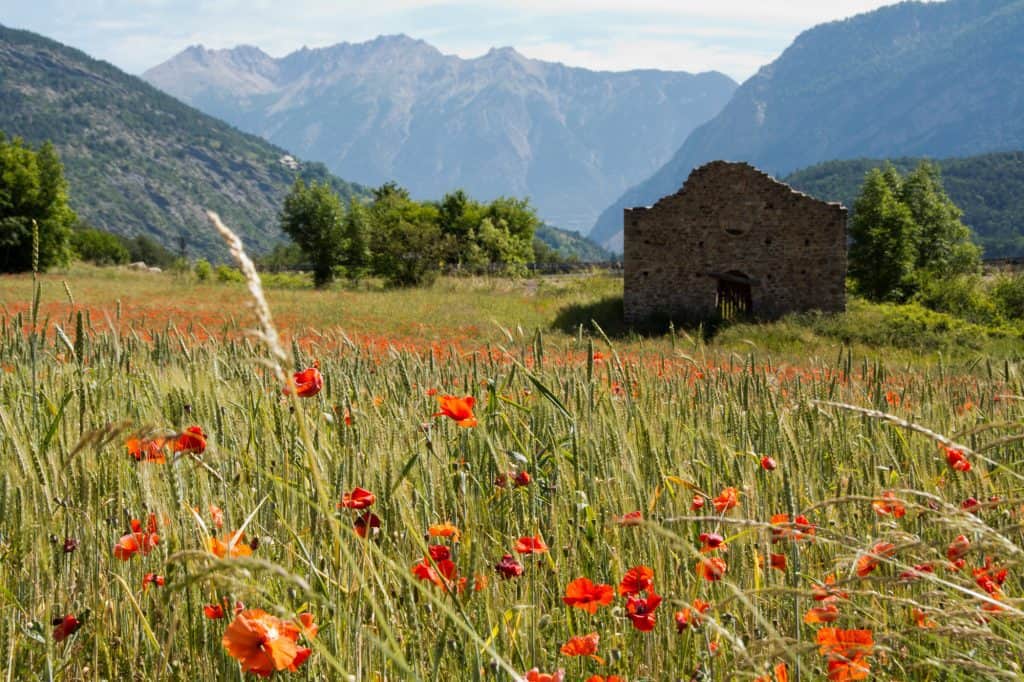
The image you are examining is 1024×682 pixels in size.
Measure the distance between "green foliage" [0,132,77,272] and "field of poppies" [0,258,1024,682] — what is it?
45.8 m

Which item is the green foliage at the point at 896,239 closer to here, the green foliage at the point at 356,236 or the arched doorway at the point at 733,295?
the arched doorway at the point at 733,295

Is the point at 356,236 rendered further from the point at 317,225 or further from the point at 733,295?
the point at 733,295

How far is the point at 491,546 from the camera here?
2.14 meters

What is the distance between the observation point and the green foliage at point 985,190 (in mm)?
153000

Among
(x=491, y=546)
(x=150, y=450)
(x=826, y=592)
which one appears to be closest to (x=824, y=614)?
(x=826, y=592)

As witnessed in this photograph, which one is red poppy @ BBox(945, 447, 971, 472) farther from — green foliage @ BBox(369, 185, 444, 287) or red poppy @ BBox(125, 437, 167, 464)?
green foliage @ BBox(369, 185, 444, 287)

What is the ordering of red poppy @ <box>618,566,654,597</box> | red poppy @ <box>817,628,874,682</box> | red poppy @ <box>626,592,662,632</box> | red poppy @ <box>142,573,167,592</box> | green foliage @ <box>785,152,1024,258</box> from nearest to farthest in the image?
red poppy @ <box>817,628,874,682</box>, red poppy @ <box>626,592,662,632</box>, red poppy @ <box>618,566,654,597</box>, red poppy @ <box>142,573,167,592</box>, green foliage @ <box>785,152,1024,258</box>

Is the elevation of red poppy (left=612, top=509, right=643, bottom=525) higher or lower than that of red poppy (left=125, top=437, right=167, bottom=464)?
higher

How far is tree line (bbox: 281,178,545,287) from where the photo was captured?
4425 centimetres

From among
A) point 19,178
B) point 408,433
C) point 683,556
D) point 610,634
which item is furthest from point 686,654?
point 19,178

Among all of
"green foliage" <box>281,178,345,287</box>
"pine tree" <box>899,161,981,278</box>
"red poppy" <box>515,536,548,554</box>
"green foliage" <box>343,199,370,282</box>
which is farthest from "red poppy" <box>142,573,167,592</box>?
"green foliage" <box>343,199,370,282</box>

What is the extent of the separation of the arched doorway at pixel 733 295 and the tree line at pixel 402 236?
1943cm

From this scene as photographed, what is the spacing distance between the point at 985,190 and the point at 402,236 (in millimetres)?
160740

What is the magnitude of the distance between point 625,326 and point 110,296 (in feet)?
53.6
